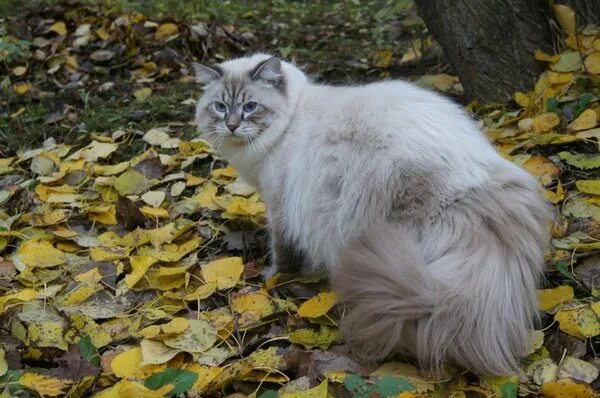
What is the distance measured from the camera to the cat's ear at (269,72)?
281cm

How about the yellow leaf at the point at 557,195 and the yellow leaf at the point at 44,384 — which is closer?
the yellow leaf at the point at 44,384

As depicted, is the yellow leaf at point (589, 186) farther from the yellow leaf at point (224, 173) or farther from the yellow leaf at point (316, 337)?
the yellow leaf at point (224, 173)

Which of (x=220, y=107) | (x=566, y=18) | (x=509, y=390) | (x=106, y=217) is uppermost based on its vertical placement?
(x=566, y=18)

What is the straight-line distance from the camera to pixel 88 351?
2184mm

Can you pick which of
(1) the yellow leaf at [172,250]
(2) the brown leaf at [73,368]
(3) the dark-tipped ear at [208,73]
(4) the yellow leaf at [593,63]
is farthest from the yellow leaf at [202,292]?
(4) the yellow leaf at [593,63]

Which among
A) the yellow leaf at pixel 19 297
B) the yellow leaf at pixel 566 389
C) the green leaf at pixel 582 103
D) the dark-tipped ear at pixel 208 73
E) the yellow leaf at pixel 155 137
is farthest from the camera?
the yellow leaf at pixel 155 137

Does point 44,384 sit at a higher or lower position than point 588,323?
lower

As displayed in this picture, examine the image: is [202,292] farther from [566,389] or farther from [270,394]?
[566,389]

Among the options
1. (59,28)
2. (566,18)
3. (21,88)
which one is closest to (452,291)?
(566,18)

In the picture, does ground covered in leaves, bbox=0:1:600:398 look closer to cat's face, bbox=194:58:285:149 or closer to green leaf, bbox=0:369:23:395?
green leaf, bbox=0:369:23:395

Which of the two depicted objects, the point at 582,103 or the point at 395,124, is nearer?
the point at 395,124

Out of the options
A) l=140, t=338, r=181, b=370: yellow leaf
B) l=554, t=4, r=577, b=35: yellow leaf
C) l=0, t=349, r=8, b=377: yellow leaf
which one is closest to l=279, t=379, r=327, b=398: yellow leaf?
l=140, t=338, r=181, b=370: yellow leaf

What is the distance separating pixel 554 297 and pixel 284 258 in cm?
104

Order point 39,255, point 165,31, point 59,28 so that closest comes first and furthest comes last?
point 39,255
point 165,31
point 59,28
